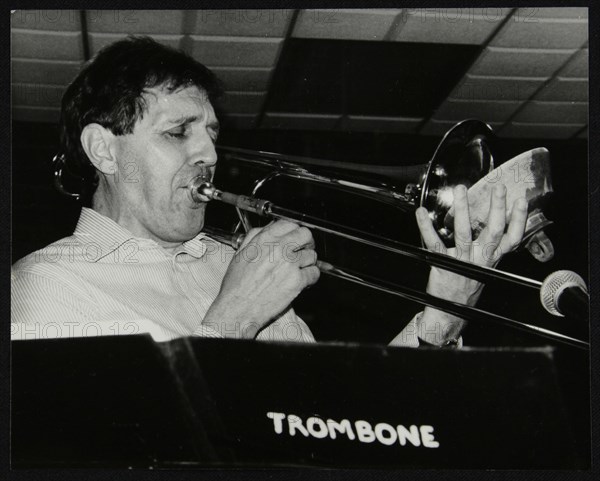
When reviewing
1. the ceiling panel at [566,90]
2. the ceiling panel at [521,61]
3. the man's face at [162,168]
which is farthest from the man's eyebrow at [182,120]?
the ceiling panel at [566,90]

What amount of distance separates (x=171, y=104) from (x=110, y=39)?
0.20 m

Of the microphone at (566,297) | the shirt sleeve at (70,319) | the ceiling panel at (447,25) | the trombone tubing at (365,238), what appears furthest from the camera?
the ceiling panel at (447,25)

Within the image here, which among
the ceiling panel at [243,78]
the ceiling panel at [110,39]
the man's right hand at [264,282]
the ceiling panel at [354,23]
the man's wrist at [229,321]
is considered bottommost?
the man's wrist at [229,321]

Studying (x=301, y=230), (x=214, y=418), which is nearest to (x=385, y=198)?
(x=301, y=230)

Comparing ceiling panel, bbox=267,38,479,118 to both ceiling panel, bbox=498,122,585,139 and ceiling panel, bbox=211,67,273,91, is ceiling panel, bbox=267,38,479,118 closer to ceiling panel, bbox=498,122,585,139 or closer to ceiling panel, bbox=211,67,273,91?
ceiling panel, bbox=211,67,273,91

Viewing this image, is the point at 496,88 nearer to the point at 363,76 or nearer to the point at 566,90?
the point at 566,90

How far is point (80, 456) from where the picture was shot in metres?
1.14

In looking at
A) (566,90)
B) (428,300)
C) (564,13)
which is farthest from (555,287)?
(564,13)

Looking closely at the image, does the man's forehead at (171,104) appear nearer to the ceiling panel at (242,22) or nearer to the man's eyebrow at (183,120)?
the man's eyebrow at (183,120)

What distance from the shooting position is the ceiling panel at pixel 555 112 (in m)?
1.52

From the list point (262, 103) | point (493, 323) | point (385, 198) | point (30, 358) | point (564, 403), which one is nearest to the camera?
point (564, 403)

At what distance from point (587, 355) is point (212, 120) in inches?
33.6

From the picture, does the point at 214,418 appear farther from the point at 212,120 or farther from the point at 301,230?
the point at 212,120

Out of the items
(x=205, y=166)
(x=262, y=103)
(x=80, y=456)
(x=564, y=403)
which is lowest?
(x=80, y=456)
